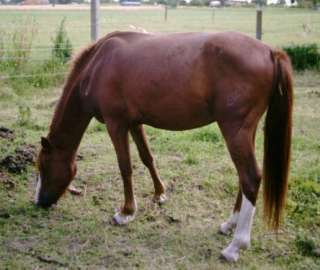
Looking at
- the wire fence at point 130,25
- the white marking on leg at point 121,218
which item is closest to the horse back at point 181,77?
the white marking on leg at point 121,218

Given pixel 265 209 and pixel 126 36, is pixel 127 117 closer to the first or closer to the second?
pixel 126 36

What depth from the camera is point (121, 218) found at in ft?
12.5

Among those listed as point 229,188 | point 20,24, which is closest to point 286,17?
point 20,24

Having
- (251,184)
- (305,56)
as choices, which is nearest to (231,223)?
(251,184)

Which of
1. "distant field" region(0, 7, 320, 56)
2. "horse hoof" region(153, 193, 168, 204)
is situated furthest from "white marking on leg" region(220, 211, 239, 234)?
"distant field" region(0, 7, 320, 56)

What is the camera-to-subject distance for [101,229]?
3.73 metres

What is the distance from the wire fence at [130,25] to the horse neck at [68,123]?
7.54 ft

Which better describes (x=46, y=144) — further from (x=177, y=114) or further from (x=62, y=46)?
(x=62, y=46)

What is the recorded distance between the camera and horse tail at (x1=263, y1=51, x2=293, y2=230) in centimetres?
315

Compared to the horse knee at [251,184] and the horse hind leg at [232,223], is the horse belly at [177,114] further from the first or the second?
the horse hind leg at [232,223]

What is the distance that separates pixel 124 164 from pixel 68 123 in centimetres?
58

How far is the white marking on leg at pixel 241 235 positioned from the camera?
3.24 meters

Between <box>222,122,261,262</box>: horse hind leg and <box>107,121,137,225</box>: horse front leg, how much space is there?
0.88 meters

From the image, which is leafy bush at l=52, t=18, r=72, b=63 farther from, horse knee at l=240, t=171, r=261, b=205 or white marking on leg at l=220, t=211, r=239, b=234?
horse knee at l=240, t=171, r=261, b=205
